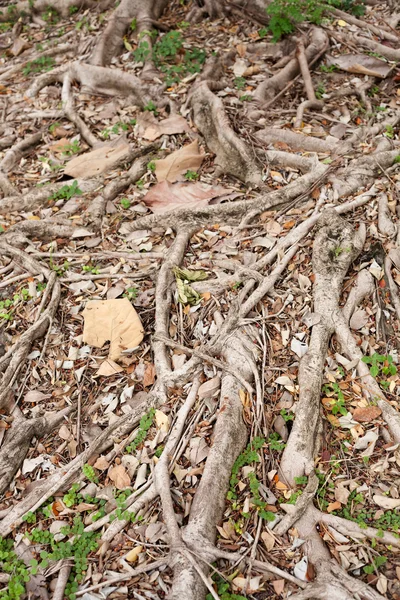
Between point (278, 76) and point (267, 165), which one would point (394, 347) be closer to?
point (267, 165)

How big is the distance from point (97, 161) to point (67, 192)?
0.45 meters

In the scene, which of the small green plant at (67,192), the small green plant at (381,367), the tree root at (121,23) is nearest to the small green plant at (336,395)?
the small green plant at (381,367)

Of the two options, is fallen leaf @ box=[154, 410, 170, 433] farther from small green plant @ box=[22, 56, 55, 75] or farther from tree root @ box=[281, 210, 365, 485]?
small green plant @ box=[22, 56, 55, 75]

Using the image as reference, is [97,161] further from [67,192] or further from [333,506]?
[333,506]

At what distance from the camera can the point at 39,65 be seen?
642 centimetres

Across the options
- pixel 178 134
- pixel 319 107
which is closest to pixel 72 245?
pixel 178 134

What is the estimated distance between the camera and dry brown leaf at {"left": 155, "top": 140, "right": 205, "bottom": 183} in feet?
15.1

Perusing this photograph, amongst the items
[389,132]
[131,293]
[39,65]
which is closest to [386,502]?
[131,293]

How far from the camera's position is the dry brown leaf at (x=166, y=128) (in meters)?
4.99

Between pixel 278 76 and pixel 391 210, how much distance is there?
2269mm

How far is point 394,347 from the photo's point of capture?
3.22 meters

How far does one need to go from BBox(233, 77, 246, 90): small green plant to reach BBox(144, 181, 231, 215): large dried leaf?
1448 millimetres

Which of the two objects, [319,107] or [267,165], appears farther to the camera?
[319,107]

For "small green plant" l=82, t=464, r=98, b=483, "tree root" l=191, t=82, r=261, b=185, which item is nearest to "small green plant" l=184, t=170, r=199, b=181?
"tree root" l=191, t=82, r=261, b=185
